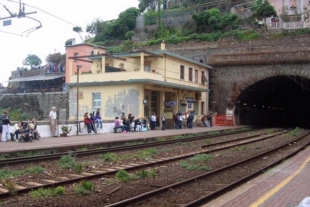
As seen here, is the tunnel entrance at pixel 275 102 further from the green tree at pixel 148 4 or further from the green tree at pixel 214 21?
the green tree at pixel 148 4

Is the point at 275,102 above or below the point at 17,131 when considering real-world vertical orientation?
above

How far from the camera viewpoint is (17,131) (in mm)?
19766

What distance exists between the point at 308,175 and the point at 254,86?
107 feet

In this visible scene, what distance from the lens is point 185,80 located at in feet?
123

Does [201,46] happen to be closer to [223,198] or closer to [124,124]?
[124,124]

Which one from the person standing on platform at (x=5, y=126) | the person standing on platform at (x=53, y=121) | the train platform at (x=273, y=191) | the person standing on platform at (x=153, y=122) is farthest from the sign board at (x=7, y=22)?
the person standing on platform at (x=153, y=122)

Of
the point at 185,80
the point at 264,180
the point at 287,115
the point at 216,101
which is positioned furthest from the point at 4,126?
the point at 287,115

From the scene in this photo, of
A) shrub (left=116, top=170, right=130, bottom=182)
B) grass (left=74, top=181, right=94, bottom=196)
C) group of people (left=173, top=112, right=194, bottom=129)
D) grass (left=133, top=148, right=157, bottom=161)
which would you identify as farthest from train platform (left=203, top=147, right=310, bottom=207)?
group of people (left=173, top=112, right=194, bottom=129)

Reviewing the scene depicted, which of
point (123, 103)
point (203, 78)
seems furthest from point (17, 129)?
point (203, 78)

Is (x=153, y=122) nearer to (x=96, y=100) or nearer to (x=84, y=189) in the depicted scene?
(x=96, y=100)

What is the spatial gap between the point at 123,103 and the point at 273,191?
23.8m

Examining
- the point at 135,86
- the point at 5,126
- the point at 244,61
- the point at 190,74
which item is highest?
the point at 244,61

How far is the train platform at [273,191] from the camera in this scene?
23.8ft

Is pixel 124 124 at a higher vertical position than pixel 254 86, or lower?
lower
